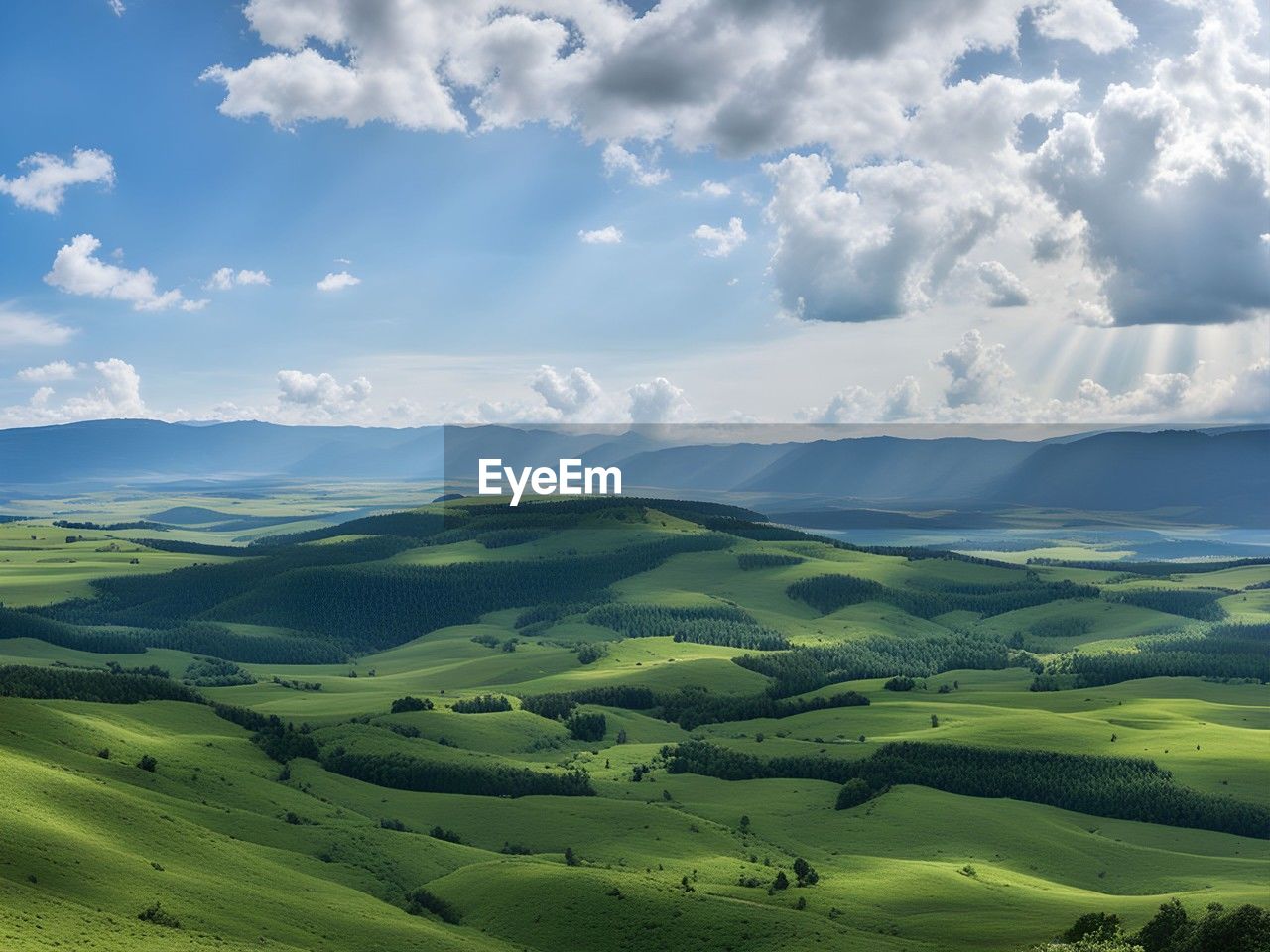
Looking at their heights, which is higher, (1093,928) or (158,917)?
(158,917)

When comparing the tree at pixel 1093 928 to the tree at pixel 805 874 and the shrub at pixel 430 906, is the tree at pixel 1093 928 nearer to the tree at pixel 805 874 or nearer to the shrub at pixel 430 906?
the tree at pixel 805 874

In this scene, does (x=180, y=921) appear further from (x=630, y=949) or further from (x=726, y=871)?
(x=726, y=871)

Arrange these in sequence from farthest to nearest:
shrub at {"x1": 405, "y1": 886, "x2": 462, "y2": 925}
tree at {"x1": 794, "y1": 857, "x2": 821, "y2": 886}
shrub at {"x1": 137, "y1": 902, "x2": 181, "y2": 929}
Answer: tree at {"x1": 794, "y1": 857, "x2": 821, "y2": 886}
shrub at {"x1": 405, "y1": 886, "x2": 462, "y2": 925}
shrub at {"x1": 137, "y1": 902, "x2": 181, "y2": 929}

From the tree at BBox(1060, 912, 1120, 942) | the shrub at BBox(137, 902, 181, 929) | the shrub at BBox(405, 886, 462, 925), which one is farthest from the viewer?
the shrub at BBox(405, 886, 462, 925)

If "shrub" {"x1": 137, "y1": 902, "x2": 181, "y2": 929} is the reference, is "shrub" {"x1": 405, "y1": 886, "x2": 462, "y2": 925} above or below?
below

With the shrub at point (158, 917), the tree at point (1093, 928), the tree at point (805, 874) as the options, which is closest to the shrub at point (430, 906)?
the shrub at point (158, 917)

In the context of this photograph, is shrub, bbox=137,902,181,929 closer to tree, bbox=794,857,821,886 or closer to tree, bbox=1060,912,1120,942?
tree, bbox=794,857,821,886

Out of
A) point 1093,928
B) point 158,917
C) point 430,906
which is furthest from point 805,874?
point 158,917

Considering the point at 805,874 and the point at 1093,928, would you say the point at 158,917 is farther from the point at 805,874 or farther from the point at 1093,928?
the point at 1093,928

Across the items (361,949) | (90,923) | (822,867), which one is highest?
(90,923)

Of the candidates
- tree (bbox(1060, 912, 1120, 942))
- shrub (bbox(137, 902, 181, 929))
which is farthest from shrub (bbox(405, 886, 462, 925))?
tree (bbox(1060, 912, 1120, 942))

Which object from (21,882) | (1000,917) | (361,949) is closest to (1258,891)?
(1000,917)
